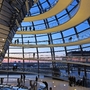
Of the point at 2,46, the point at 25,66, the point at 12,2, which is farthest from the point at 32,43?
the point at 12,2

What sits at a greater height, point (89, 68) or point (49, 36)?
point (49, 36)

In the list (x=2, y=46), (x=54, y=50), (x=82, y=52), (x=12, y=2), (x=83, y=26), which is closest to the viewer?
(x=12, y=2)

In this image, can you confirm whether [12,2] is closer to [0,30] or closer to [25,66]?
[0,30]

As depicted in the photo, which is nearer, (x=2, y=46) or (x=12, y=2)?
(x=12, y=2)

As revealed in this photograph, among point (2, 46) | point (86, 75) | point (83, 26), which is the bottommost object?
point (86, 75)

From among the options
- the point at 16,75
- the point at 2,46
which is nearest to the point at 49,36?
the point at 16,75

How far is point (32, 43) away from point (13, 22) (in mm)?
24822

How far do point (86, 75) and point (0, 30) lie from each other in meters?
19.8

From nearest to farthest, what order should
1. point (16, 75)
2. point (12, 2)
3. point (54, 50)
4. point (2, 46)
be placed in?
1. point (12, 2)
2. point (2, 46)
3. point (54, 50)
4. point (16, 75)

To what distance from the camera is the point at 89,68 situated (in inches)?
1150

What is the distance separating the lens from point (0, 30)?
12.9 m

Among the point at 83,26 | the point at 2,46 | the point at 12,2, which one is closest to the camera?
the point at 12,2

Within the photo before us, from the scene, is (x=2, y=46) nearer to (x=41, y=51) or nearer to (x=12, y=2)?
(x=12, y=2)

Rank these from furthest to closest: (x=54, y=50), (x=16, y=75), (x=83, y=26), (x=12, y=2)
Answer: (x=16, y=75) → (x=54, y=50) → (x=83, y=26) → (x=12, y=2)
